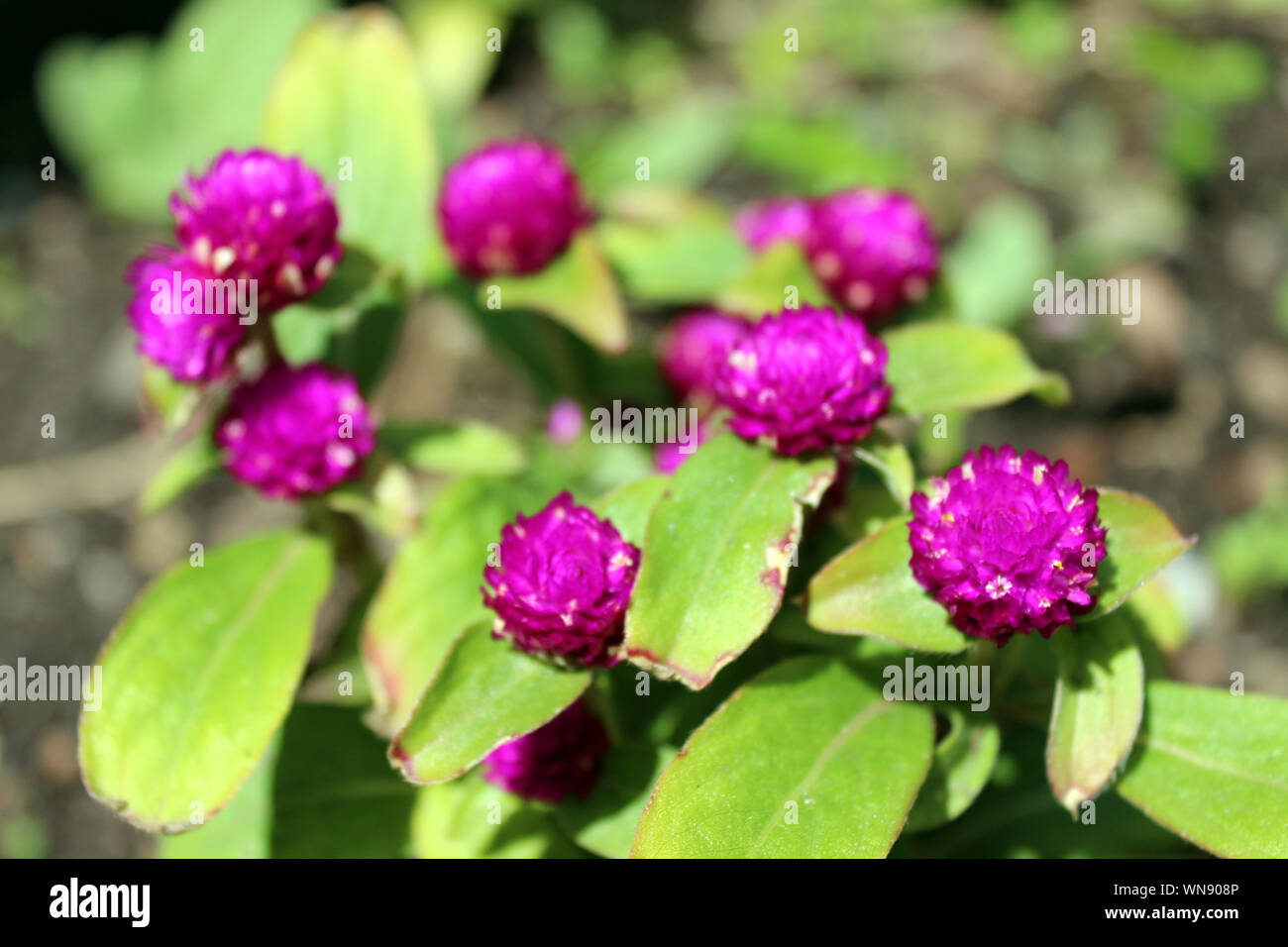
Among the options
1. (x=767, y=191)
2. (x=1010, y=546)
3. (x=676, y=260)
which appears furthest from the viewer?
(x=767, y=191)

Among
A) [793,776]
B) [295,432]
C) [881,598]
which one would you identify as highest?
[295,432]

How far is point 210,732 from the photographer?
1721 millimetres

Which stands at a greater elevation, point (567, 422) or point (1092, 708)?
point (567, 422)

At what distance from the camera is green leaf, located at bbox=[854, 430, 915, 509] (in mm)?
1634

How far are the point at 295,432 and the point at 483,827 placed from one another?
0.71 meters

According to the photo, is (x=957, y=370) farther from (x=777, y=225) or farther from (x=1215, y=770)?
(x=777, y=225)

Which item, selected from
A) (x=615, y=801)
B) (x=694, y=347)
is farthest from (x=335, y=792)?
(x=694, y=347)

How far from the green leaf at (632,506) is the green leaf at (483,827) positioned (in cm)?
49

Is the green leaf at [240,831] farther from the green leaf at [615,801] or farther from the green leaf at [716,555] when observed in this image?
the green leaf at [716,555]

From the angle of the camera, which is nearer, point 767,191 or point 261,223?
point 261,223

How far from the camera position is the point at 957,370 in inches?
72.1

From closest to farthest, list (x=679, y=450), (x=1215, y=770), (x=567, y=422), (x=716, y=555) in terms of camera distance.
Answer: (x=716, y=555) → (x=1215, y=770) → (x=679, y=450) → (x=567, y=422)

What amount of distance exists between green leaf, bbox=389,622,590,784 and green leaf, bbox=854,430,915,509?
A: 502 mm
